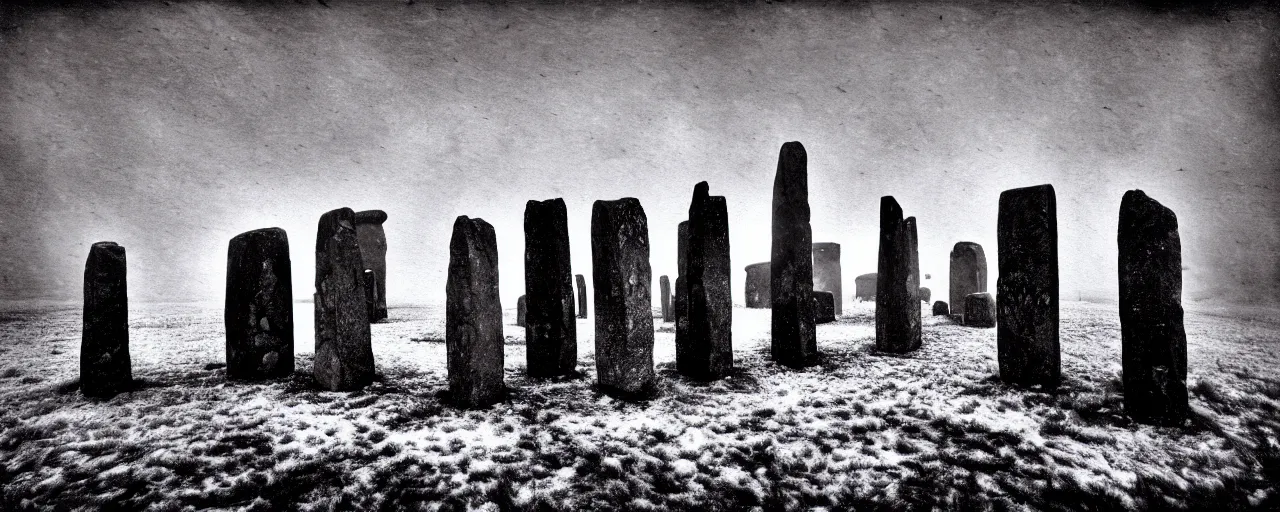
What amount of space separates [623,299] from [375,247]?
9478 mm

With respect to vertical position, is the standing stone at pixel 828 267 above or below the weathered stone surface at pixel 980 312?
above

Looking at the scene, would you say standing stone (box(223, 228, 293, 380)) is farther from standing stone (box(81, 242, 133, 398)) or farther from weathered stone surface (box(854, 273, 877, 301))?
weathered stone surface (box(854, 273, 877, 301))

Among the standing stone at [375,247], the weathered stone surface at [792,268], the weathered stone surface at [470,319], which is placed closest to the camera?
the weathered stone surface at [470,319]

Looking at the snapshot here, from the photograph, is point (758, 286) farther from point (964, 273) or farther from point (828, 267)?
point (964, 273)

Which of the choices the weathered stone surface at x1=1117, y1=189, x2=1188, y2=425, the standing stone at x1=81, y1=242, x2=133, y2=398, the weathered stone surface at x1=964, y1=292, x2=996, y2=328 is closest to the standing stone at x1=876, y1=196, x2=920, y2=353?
the weathered stone surface at x1=1117, y1=189, x2=1188, y2=425

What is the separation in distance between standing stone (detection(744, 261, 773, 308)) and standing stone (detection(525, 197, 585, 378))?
9951 millimetres

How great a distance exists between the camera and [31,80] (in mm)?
9156

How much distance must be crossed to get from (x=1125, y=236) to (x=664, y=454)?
445 cm

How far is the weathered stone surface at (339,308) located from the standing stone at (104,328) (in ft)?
5.76

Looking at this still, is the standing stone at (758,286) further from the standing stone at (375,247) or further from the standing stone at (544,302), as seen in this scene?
the standing stone at (375,247)

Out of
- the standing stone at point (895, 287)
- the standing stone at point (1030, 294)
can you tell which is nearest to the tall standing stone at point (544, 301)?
the standing stone at point (895, 287)

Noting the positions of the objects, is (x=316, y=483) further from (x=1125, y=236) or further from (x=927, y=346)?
(x=927, y=346)

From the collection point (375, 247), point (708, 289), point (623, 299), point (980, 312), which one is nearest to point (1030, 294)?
point (708, 289)

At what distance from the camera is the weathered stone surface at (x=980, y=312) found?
927 cm
